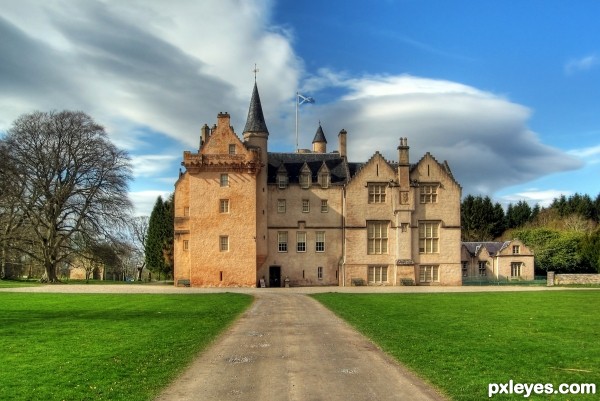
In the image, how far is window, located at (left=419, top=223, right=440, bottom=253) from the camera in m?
54.7

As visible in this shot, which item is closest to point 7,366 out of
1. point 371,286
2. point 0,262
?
point 371,286

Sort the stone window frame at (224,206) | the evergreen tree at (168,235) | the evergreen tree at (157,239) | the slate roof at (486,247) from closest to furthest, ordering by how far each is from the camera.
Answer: the stone window frame at (224,206) → the evergreen tree at (168,235) → the evergreen tree at (157,239) → the slate roof at (486,247)

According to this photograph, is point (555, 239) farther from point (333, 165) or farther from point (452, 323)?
A: point (452, 323)

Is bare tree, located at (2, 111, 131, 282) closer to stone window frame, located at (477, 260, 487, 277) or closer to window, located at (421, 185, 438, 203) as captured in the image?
window, located at (421, 185, 438, 203)

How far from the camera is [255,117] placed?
5450 cm

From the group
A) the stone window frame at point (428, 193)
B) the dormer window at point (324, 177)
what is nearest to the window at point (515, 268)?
the stone window frame at point (428, 193)

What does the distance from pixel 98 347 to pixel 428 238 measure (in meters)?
43.5

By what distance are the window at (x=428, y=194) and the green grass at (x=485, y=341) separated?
86.4 feet

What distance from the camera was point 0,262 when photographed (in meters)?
57.8

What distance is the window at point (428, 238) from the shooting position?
54.7 metres

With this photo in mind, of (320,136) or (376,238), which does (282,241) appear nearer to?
(376,238)

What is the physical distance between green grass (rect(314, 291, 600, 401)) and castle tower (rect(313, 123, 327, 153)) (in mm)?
38470

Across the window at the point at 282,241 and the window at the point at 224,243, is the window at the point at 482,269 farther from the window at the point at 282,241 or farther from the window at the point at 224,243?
the window at the point at 224,243

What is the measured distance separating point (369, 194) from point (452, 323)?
111 ft
